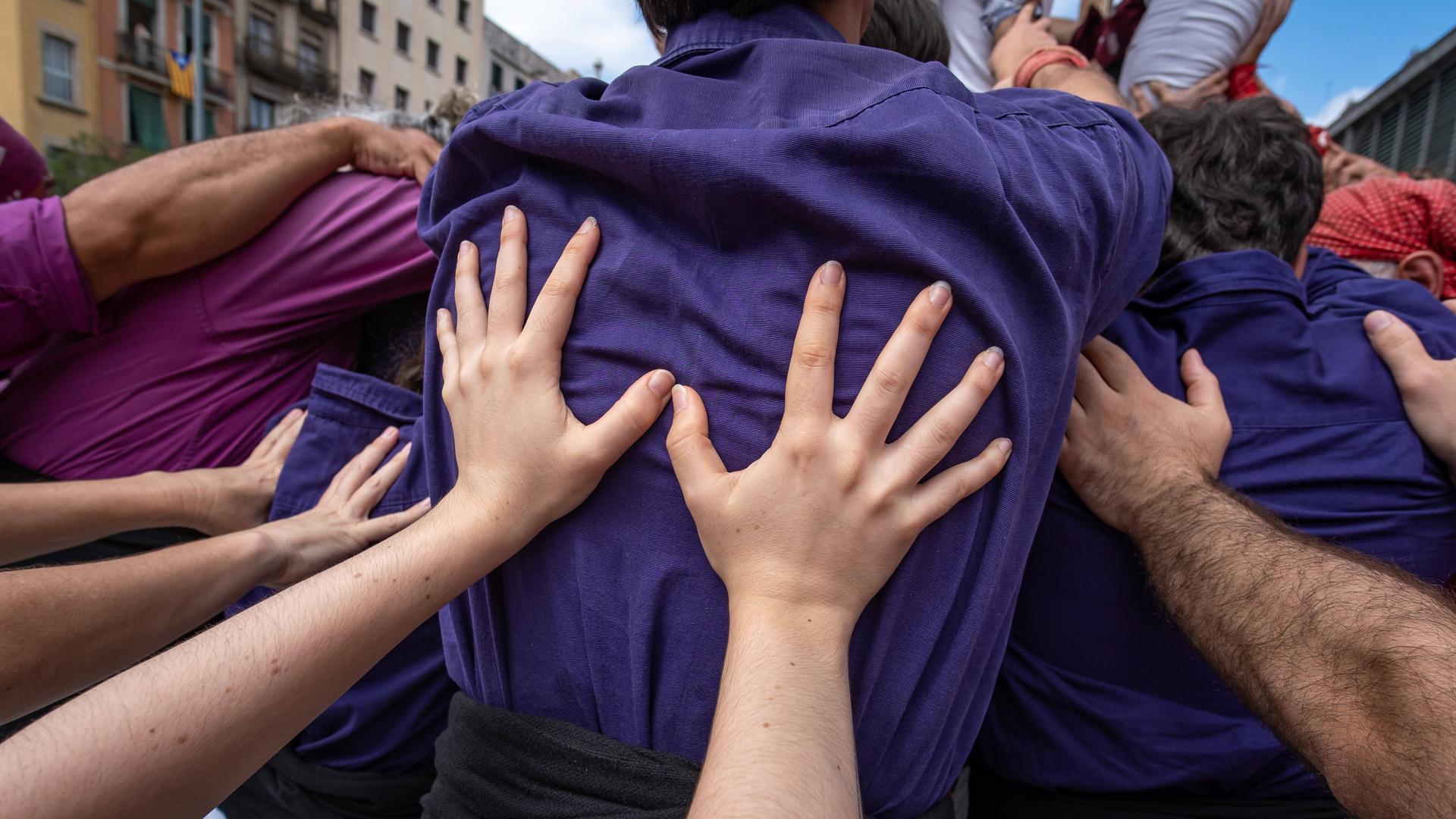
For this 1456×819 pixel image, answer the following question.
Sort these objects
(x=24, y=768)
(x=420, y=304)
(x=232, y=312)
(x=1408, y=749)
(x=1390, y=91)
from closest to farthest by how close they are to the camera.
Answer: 1. (x=24, y=768)
2. (x=1408, y=749)
3. (x=232, y=312)
4. (x=420, y=304)
5. (x=1390, y=91)

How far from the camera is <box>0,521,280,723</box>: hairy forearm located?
1.19 meters

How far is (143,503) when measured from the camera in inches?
72.7

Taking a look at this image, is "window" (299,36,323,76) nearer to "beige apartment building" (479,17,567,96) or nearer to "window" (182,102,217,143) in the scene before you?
"window" (182,102,217,143)

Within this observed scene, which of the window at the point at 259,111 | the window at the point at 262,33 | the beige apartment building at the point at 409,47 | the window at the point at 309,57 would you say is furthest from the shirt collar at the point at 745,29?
the window at the point at 309,57

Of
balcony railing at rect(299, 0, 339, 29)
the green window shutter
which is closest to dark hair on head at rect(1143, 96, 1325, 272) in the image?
the green window shutter

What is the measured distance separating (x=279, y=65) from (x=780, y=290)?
118 ft

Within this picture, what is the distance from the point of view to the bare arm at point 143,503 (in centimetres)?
170

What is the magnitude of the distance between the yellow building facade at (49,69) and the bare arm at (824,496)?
2735 cm

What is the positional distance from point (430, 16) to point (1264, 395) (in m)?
42.0

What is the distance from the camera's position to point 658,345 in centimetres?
113

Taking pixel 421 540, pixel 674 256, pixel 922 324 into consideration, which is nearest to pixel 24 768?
pixel 421 540

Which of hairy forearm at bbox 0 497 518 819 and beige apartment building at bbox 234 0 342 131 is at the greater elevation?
beige apartment building at bbox 234 0 342 131

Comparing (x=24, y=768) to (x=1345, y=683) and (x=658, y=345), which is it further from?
(x=1345, y=683)

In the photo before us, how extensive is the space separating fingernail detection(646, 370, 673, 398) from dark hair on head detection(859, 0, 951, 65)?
0.96 meters
